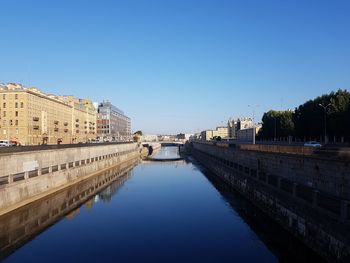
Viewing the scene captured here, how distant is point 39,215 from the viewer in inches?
1448

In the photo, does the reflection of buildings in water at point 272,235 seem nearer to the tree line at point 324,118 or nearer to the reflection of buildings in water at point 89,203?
the reflection of buildings in water at point 89,203

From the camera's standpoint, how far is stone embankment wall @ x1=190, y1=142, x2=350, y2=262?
67.3ft

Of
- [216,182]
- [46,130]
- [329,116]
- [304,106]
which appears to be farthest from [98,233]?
[46,130]

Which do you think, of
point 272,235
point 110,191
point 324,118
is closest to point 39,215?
point 272,235

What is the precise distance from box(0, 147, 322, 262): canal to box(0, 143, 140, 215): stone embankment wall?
1166mm

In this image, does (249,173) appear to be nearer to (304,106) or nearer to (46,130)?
(304,106)

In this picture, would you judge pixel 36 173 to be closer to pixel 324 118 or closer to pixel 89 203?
pixel 89 203

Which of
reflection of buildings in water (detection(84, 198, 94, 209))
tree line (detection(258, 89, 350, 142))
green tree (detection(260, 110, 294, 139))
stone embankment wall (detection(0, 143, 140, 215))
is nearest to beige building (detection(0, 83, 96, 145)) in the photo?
stone embankment wall (detection(0, 143, 140, 215))

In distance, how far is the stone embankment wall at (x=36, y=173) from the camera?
117 ft

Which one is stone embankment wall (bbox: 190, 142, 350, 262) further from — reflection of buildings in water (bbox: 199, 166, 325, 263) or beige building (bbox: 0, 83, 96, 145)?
beige building (bbox: 0, 83, 96, 145)

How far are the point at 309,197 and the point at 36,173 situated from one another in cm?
2905

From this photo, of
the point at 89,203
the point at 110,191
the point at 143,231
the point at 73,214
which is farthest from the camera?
the point at 110,191

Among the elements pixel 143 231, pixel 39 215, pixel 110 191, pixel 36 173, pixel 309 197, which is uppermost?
pixel 36 173

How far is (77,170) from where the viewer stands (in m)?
60.3
